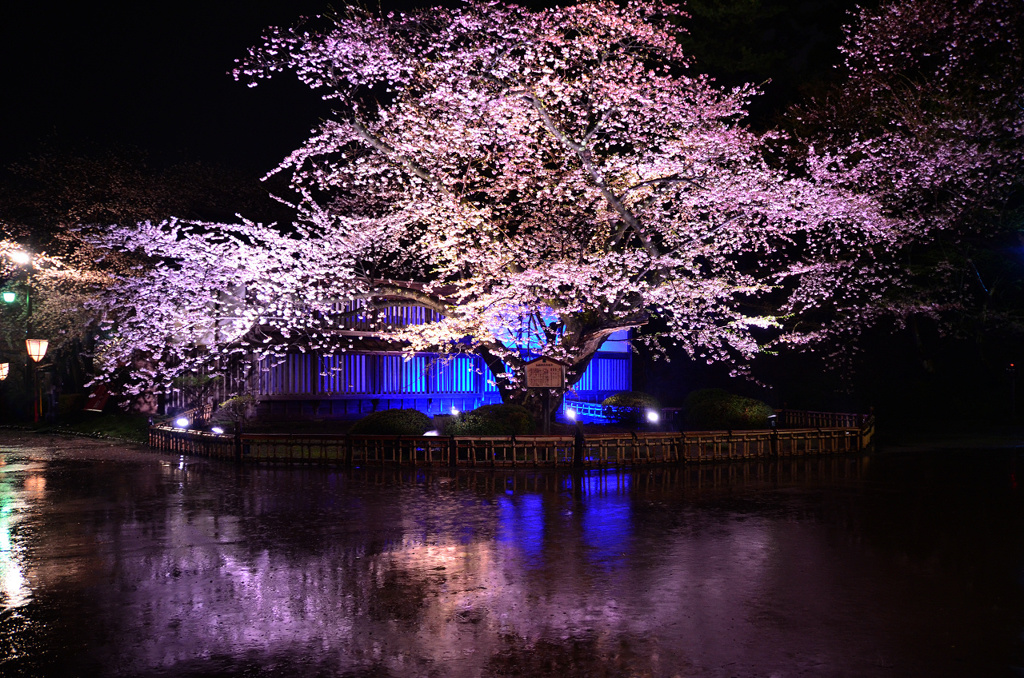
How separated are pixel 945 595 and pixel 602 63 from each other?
1551 cm

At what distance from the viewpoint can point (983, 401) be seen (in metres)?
35.6

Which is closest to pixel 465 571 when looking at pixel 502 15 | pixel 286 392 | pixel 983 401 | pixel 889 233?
pixel 502 15

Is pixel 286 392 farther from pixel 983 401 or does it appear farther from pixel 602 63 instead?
pixel 983 401

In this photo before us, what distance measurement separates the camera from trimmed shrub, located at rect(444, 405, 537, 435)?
20.9 meters

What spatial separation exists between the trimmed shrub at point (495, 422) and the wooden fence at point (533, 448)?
1191 mm

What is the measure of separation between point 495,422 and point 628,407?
10581mm

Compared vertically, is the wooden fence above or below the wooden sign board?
below

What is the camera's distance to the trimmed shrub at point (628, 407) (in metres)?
30.2

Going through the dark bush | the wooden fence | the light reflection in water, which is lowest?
the light reflection in water

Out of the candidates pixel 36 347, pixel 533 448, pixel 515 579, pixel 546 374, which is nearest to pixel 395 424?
pixel 533 448

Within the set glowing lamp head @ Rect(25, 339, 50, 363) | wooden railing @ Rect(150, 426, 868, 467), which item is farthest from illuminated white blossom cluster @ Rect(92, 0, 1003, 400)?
glowing lamp head @ Rect(25, 339, 50, 363)

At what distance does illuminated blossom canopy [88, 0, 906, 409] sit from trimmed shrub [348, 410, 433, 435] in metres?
2.71

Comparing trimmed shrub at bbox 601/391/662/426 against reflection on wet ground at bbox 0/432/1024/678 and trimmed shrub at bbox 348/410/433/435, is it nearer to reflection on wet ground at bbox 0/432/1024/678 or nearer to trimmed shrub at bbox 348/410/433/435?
trimmed shrub at bbox 348/410/433/435

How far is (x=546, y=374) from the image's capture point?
20500 mm
